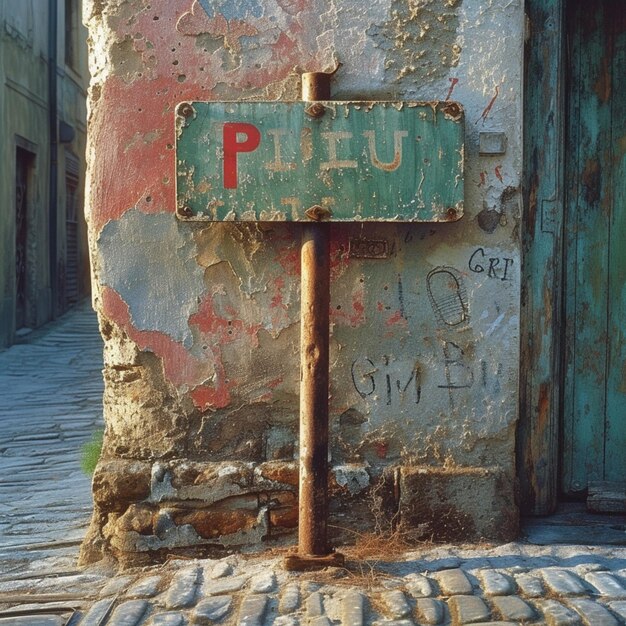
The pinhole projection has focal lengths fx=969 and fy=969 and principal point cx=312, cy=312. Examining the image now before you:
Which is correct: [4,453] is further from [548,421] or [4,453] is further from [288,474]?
[548,421]

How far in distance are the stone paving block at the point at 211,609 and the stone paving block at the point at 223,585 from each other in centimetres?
5

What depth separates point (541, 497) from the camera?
402 centimetres

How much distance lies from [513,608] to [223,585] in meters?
0.99

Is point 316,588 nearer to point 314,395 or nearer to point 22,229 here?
point 314,395

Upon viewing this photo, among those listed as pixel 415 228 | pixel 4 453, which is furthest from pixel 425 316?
pixel 4 453

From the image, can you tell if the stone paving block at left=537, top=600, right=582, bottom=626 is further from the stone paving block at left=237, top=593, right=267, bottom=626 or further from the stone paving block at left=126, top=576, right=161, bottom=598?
the stone paving block at left=126, top=576, right=161, bottom=598

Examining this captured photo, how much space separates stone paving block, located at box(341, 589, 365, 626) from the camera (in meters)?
3.01

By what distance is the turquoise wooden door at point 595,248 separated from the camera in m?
4.12

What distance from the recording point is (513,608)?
3090 millimetres

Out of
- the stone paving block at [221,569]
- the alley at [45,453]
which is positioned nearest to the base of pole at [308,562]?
the stone paving block at [221,569]

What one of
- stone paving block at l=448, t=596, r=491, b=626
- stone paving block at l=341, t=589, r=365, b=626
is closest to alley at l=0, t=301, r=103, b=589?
stone paving block at l=341, t=589, r=365, b=626

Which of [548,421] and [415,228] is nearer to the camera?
[415,228]

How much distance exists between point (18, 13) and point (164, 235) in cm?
963

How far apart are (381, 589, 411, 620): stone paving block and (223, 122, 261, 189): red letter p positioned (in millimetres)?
1511
